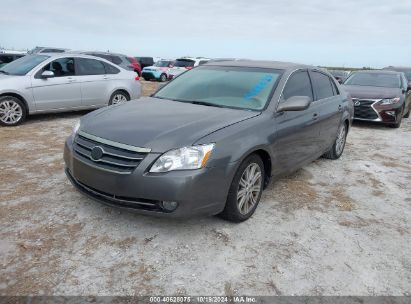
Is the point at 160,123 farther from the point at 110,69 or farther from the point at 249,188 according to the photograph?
the point at 110,69

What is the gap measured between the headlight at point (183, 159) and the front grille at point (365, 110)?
7.76 m

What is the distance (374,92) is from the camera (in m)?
9.86

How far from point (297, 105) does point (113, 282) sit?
260cm

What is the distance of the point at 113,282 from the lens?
109 inches

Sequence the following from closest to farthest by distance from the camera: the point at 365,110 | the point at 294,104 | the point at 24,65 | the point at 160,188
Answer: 1. the point at 160,188
2. the point at 294,104
3. the point at 24,65
4. the point at 365,110

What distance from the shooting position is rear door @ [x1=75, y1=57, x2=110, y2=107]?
8875 mm

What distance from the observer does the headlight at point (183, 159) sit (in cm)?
314

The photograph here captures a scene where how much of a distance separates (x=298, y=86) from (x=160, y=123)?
210cm

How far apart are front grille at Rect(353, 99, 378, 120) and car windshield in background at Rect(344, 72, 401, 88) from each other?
134cm

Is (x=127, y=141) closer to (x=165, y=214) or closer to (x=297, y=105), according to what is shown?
(x=165, y=214)

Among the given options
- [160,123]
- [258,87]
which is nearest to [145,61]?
[258,87]

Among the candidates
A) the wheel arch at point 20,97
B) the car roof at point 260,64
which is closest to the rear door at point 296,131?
the car roof at point 260,64

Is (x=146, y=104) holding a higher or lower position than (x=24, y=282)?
higher

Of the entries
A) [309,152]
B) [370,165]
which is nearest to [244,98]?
[309,152]
